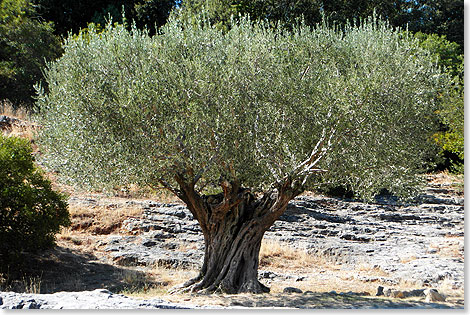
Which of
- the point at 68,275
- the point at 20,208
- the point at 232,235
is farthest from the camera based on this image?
the point at 68,275

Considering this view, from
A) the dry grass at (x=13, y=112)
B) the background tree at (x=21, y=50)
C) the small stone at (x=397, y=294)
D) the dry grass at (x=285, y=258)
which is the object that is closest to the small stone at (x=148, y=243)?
the dry grass at (x=285, y=258)

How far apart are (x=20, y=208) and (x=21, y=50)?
58.4 feet

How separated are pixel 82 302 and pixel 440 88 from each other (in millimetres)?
10956

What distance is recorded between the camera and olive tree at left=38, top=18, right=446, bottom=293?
31.8ft

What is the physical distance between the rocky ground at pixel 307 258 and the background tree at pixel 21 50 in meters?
10.8

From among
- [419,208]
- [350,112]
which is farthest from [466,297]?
[419,208]

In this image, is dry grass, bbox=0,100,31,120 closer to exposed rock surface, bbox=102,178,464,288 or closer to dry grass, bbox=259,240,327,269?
exposed rock surface, bbox=102,178,464,288

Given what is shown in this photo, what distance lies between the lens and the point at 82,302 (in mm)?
7375

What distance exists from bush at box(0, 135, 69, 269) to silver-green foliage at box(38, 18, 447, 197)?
2628 mm

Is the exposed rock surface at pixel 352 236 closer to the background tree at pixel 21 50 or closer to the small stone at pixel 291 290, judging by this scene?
the small stone at pixel 291 290

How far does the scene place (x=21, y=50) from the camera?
90.6 ft

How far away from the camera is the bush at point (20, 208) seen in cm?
1278

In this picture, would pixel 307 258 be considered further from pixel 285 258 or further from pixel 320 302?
pixel 320 302

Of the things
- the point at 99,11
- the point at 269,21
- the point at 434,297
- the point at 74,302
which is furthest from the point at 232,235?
the point at 99,11
